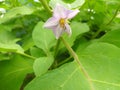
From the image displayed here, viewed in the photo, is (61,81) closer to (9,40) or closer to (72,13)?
(72,13)

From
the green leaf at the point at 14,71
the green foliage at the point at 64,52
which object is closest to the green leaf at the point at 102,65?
the green foliage at the point at 64,52

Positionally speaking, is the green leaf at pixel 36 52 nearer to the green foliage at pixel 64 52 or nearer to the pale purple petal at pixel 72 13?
the green foliage at pixel 64 52

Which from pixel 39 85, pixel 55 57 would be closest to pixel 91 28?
pixel 55 57

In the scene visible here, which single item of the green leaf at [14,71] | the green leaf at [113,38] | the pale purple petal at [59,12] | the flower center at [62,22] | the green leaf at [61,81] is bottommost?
the green leaf at [113,38]

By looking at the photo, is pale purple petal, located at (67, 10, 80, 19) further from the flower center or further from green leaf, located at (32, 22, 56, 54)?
green leaf, located at (32, 22, 56, 54)

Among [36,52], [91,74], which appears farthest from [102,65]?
[36,52]

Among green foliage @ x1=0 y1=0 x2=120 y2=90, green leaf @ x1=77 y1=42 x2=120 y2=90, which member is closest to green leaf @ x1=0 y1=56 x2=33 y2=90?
green foliage @ x1=0 y1=0 x2=120 y2=90

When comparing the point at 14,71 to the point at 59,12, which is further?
the point at 14,71
